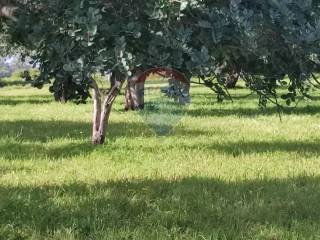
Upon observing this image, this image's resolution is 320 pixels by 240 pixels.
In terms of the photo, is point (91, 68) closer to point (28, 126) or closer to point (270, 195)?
point (270, 195)

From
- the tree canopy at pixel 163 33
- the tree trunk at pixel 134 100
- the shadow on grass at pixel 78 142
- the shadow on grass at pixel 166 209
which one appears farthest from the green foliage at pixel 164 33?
the tree trunk at pixel 134 100

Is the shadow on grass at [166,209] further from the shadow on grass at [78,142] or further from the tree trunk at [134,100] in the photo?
the tree trunk at [134,100]

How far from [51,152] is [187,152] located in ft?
8.61

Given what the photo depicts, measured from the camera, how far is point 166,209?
6.84 meters

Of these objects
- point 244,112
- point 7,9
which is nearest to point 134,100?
point 244,112

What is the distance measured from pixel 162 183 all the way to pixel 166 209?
144 centimetres

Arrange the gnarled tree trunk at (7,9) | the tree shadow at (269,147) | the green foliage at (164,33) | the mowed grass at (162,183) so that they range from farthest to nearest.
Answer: the tree shadow at (269,147) → the mowed grass at (162,183) → the gnarled tree trunk at (7,9) → the green foliage at (164,33)

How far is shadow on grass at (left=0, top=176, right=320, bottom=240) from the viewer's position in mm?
5910

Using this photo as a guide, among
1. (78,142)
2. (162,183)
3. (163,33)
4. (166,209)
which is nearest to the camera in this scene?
(163,33)

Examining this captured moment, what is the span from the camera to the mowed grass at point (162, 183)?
19.9ft

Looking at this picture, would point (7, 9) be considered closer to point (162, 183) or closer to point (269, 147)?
point (162, 183)

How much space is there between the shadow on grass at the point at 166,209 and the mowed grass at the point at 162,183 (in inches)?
0.5

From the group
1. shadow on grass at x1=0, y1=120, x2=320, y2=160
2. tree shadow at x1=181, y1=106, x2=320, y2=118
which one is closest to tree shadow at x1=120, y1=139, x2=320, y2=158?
shadow on grass at x1=0, y1=120, x2=320, y2=160

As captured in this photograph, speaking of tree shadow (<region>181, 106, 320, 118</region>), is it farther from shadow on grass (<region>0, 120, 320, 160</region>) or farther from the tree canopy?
the tree canopy
